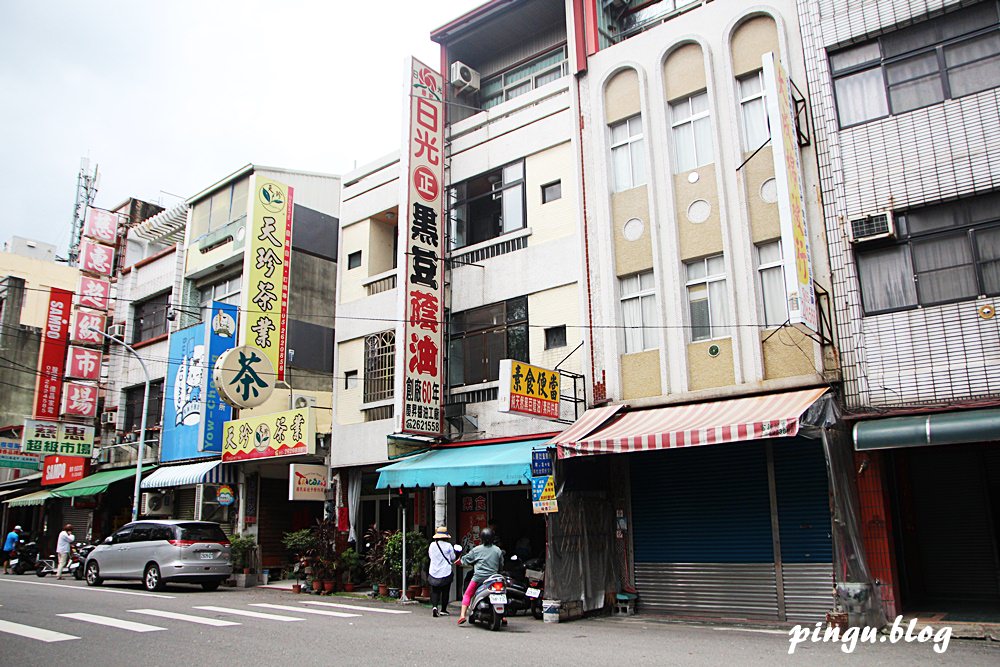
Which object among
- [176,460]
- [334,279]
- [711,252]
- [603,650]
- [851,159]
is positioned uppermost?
[334,279]

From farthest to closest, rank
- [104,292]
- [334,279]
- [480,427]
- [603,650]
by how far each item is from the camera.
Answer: [104,292] < [334,279] < [480,427] < [603,650]

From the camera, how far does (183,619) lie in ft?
40.4

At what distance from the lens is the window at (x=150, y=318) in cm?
2889

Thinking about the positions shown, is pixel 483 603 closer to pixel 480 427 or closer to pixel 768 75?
pixel 480 427

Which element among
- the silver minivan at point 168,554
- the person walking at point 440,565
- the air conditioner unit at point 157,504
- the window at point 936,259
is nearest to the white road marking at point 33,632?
the person walking at point 440,565

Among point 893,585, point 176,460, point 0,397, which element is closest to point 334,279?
point 176,460

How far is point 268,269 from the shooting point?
22.2 metres

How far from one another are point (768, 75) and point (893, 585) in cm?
813

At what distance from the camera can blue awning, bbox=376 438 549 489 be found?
571 inches

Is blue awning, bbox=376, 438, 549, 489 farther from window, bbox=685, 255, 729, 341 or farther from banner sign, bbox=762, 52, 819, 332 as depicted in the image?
banner sign, bbox=762, 52, 819, 332

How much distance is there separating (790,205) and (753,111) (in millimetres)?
3905

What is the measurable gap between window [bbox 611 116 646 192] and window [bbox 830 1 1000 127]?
4002 mm

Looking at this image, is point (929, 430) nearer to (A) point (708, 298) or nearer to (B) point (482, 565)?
(A) point (708, 298)

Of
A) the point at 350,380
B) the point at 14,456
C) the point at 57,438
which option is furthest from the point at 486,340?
the point at 14,456
